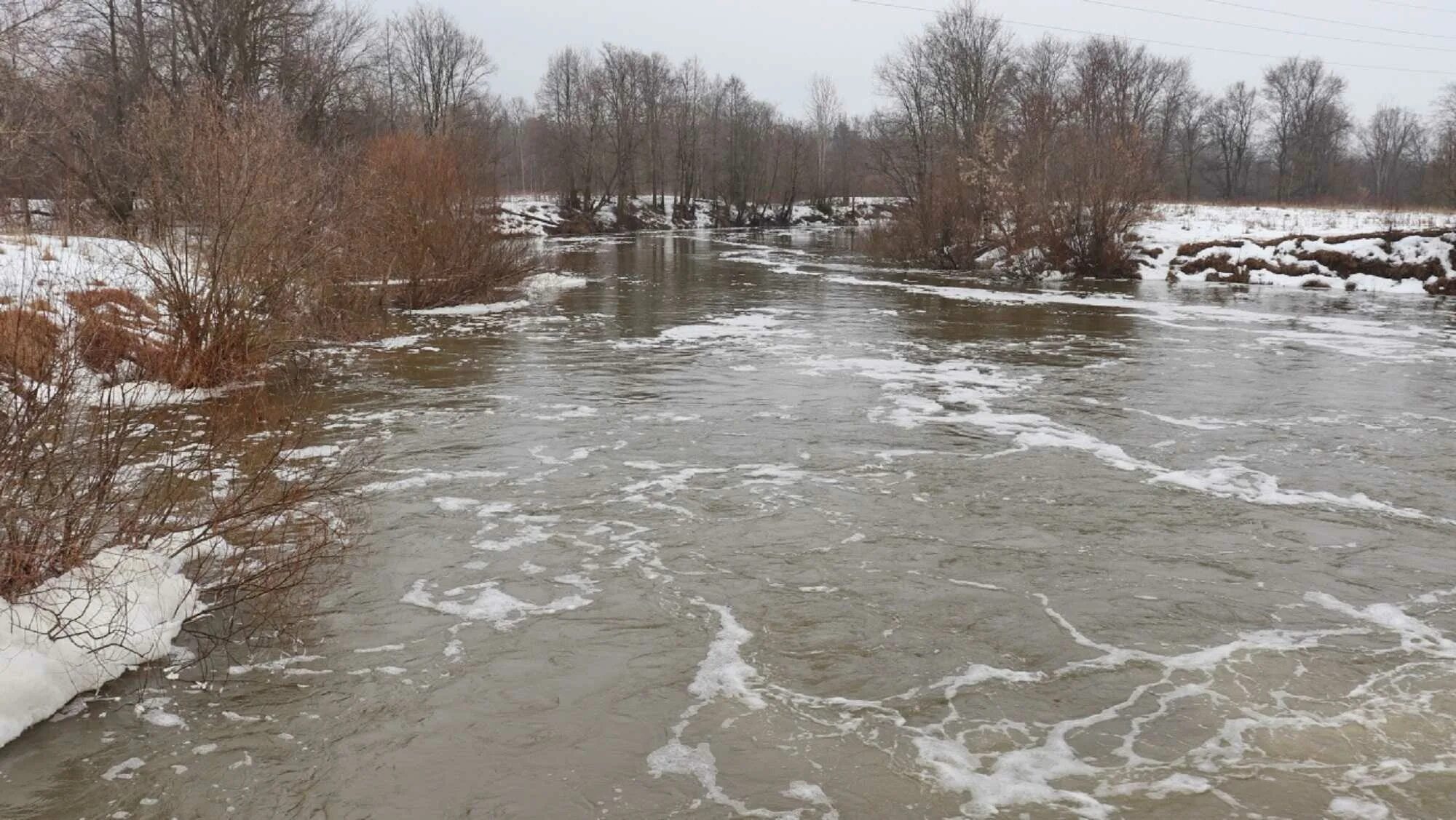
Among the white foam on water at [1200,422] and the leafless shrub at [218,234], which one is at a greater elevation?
the leafless shrub at [218,234]

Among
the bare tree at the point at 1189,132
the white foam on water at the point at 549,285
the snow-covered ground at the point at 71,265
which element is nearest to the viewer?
the snow-covered ground at the point at 71,265

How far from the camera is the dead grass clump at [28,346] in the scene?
5082mm

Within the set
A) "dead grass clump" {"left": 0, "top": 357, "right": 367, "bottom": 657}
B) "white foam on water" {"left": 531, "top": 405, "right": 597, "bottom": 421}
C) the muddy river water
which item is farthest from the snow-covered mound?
"dead grass clump" {"left": 0, "top": 357, "right": 367, "bottom": 657}

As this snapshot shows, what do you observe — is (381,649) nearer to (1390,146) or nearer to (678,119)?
(678,119)

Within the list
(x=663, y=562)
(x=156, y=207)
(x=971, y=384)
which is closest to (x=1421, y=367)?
(x=971, y=384)

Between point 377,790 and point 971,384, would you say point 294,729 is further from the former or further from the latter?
point 971,384

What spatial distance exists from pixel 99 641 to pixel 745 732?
336 centimetres

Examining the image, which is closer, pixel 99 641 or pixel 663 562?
pixel 99 641

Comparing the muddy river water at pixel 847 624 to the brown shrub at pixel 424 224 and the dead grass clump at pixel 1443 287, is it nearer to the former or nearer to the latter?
the brown shrub at pixel 424 224

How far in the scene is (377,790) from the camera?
4250mm

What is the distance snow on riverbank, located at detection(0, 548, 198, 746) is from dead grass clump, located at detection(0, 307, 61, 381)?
1065mm

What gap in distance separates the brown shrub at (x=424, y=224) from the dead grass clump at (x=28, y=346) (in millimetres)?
13527

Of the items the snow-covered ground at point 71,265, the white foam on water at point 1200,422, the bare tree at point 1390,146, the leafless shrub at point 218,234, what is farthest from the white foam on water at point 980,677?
the bare tree at point 1390,146

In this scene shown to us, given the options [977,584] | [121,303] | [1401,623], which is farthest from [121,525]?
[121,303]
